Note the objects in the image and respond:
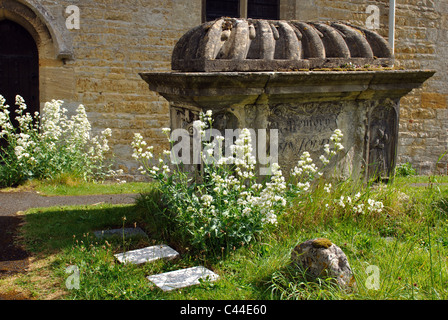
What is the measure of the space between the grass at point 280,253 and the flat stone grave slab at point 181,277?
5cm

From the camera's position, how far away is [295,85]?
14.6 feet

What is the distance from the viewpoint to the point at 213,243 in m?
3.81

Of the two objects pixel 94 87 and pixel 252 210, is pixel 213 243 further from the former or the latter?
pixel 94 87

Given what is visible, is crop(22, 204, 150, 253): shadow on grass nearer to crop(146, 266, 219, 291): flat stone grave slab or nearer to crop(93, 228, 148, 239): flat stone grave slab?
crop(93, 228, 148, 239): flat stone grave slab

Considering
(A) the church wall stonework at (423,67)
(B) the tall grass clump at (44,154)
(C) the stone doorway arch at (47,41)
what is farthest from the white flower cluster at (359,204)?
(A) the church wall stonework at (423,67)

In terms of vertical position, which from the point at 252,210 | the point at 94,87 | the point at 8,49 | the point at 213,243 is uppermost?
the point at 8,49

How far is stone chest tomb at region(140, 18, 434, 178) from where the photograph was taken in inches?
168

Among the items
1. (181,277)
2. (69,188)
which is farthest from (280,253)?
(69,188)

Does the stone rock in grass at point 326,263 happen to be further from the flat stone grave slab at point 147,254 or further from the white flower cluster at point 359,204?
the white flower cluster at point 359,204

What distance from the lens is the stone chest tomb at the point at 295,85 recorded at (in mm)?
4258

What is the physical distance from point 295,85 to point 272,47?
1.31 feet

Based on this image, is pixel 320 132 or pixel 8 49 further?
pixel 8 49

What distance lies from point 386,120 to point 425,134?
573 centimetres
